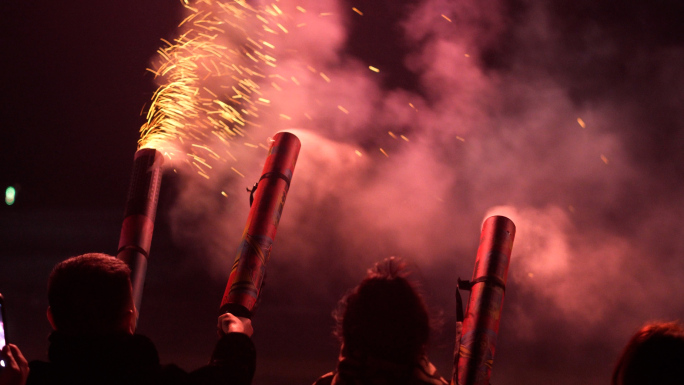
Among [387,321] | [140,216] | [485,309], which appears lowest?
[387,321]

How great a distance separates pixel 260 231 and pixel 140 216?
1.24 m

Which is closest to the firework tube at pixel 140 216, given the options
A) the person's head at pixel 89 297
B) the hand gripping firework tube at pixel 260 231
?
the hand gripping firework tube at pixel 260 231

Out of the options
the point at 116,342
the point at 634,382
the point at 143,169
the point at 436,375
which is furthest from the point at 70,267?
the point at 143,169

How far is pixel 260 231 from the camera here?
4680 mm

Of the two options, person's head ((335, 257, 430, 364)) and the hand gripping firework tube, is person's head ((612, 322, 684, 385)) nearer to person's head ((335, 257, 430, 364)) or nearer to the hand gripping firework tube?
person's head ((335, 257, 430, 364))

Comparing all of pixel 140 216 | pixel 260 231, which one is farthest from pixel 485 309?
A: pixel 140 216

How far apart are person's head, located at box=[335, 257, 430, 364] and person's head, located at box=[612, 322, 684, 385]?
32.1 inches

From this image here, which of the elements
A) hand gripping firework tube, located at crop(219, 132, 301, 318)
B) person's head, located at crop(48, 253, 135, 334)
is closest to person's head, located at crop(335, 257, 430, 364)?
person's head, located at crop(48, 253, 135, 334)

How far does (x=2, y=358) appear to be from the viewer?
2.31 metres

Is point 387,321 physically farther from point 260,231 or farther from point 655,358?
point 260,231

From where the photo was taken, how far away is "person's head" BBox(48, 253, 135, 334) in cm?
238

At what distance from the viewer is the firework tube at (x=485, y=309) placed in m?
4.52

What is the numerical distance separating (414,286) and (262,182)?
272cm

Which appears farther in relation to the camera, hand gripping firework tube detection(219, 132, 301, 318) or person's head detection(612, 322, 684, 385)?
hand gripping firework tube detection(219, 132, 301, 318)
